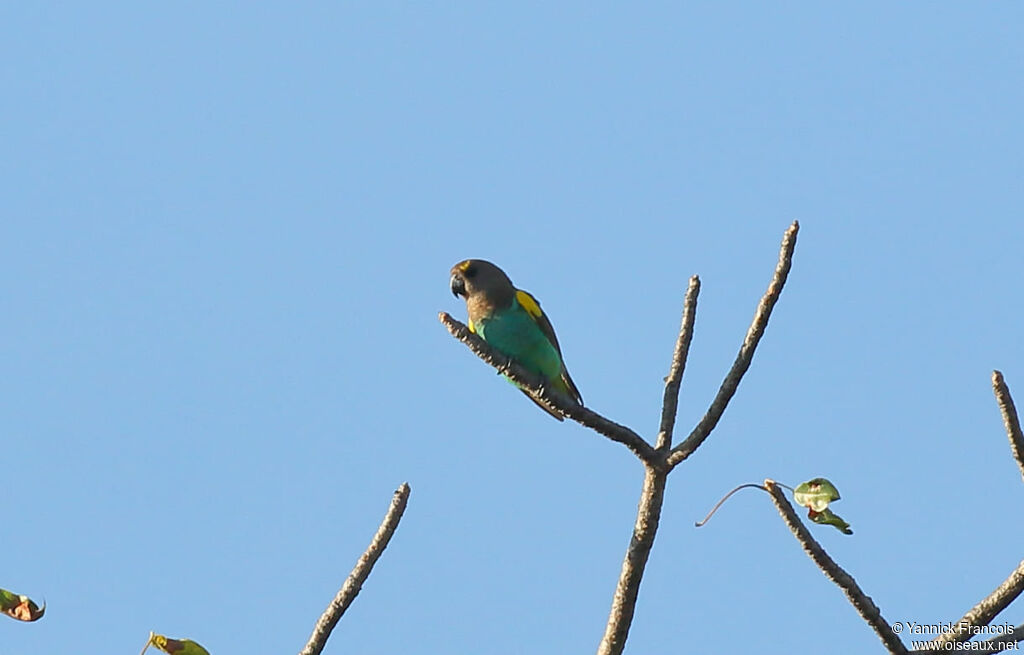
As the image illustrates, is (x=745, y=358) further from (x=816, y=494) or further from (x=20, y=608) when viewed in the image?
(x=20, y=608)

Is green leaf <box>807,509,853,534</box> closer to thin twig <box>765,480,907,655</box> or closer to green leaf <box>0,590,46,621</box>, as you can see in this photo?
thin twig <box>765,480,907,655</box>

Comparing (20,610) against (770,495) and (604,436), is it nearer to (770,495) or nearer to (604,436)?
(604,436)

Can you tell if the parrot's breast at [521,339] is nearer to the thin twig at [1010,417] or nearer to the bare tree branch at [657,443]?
the bare tree branch at [657,443]

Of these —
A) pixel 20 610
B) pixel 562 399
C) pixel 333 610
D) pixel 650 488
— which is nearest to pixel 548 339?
pixel 562 399

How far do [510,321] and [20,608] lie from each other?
5.46m

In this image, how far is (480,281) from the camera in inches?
382

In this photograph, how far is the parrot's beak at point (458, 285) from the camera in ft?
32.3

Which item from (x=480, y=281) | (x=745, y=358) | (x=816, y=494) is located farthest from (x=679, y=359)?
(x=480, y=281)

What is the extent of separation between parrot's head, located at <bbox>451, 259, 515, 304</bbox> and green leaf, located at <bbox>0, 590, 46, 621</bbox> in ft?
18.4

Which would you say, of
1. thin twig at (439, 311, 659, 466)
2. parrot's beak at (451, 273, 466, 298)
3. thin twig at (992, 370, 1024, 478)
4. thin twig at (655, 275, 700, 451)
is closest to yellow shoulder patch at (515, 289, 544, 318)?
parrot's beak at (451, 273, 466, 298)

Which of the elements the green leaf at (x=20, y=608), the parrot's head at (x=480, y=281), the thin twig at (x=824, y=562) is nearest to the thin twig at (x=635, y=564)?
the thin twig at (x=824, y=562)

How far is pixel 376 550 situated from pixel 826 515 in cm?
194

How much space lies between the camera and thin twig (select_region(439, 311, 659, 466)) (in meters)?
5.23

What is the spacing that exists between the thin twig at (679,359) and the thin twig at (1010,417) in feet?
4.64
